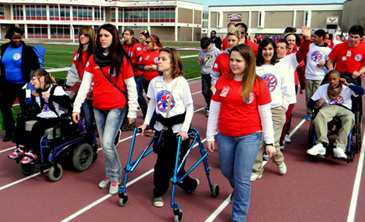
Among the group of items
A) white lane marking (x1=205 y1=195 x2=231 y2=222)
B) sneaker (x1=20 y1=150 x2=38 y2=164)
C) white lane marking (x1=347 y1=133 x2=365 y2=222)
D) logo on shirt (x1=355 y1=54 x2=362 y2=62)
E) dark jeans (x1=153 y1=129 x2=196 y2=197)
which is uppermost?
logo on shirt (x1=355 y1=54 x2=362 y2=62)

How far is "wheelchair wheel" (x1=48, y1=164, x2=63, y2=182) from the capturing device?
4828 millimetres

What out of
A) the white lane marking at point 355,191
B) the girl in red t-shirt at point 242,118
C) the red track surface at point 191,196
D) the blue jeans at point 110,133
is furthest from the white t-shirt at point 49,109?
the white lane marking at point 355,191

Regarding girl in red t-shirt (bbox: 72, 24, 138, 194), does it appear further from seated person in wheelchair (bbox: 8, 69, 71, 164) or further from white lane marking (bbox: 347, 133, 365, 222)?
white lane marking (bbox: 347, 133, 365, 222)

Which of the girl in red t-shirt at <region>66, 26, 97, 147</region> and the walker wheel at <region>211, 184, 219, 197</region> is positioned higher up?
the girl in red t-shirt at <region>66, 26, 97, 147</region>

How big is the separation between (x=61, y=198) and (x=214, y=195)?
6.50 feet

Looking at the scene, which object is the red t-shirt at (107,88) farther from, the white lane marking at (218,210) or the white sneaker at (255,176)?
the white sneaker at (255,176)

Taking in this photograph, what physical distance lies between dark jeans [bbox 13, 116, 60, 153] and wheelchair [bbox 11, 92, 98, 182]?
2.3 inches

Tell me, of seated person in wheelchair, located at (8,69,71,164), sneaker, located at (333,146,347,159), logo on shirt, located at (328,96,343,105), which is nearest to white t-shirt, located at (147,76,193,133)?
seated person in wheelchair, located at (8,69,71,164)

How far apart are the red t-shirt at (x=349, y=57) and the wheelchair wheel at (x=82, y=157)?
5.36 meters

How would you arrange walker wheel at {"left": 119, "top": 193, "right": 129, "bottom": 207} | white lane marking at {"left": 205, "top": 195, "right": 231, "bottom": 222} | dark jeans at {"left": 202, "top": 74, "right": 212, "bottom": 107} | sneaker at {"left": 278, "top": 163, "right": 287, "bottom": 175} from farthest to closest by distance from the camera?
dark jeans at {"left": 202, "top": 74, "right": 212, "bottom": 107} < sneaker at {"left": 278, "top": 163, "right": 287, "bottom": 175} < walker wheel at {"left": 119, "top": 193, "right": 129, "bottom": 207} < white lane marking at {"left": 205, "top": 195, "right": 231, "bottom": 222}

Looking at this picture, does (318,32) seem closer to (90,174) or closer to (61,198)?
(90,174)

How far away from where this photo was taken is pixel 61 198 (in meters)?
4.38

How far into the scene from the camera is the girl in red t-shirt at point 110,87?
169 inches

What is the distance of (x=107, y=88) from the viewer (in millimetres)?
4340
